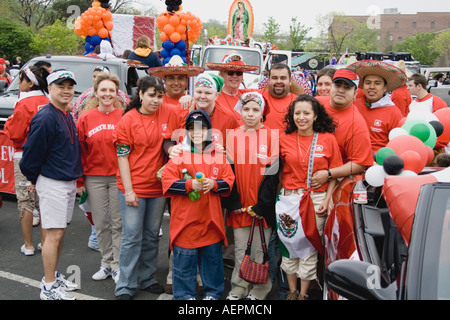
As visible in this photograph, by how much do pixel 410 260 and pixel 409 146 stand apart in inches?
54.6

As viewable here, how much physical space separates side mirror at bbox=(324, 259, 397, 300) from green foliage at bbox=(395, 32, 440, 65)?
45.9m

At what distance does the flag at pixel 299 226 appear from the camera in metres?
3.62

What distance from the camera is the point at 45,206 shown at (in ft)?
12.4

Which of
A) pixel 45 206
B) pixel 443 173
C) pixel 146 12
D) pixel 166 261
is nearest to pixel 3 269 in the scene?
pixel 45 206

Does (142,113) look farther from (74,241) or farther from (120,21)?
(120,21)

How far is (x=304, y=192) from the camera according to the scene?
3.69 metres

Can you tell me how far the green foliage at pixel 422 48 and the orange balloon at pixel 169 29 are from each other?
39361mm

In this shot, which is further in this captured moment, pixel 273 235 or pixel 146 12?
pixel 146 12

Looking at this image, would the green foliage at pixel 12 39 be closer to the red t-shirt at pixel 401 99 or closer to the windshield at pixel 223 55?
the windshield at pixel 223 55

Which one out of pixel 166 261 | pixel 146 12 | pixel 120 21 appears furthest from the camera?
pixel 146 12

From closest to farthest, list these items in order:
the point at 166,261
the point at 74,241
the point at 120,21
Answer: the point at 166,261 < the point at 74,241 < the point at 120,21

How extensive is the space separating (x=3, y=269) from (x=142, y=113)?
2358 mm

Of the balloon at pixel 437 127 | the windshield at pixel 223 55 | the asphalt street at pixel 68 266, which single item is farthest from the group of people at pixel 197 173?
the windshield at pixel 223 55

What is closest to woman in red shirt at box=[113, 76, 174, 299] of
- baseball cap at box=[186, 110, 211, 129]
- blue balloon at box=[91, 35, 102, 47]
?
baseball cap at box=[186, 110, 211, 129]
